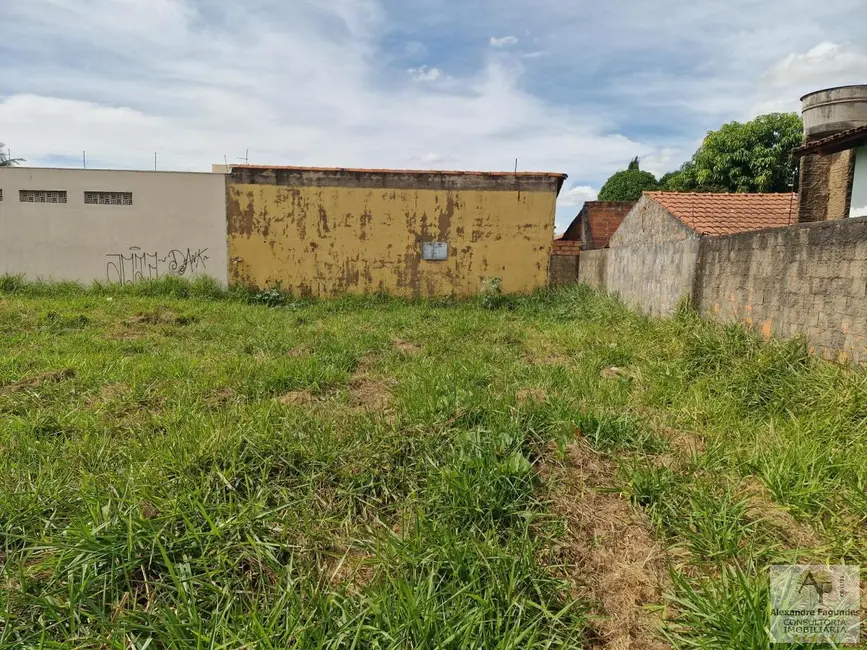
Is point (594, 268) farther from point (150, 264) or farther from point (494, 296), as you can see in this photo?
point (150, 264)

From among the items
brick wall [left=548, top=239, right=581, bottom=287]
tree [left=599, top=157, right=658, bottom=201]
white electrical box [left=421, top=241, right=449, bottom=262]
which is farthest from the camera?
tree [left=599, top=157, right=658, bottom=201]

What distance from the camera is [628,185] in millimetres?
23219

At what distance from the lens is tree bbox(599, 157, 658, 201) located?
22.8 meters

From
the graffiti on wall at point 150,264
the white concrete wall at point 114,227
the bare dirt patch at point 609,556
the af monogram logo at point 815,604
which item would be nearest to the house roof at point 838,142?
the bare dirt patch at point 609,556

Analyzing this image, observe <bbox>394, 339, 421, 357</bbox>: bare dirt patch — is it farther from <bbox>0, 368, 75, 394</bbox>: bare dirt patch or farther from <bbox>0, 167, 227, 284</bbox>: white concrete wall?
<bbox>0, 167, 227, 284</bbox>: white concrete wall

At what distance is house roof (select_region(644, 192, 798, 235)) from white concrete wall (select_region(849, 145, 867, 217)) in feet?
2.56

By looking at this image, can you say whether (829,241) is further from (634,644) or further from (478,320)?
(478,320)

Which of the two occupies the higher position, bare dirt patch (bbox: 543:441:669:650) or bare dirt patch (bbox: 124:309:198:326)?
bare dirt patch (bbox: 124:309:198:326)

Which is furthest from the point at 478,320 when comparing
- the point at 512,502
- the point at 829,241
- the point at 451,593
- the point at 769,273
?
the point at 451,593

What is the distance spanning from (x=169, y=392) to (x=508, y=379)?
3.12m

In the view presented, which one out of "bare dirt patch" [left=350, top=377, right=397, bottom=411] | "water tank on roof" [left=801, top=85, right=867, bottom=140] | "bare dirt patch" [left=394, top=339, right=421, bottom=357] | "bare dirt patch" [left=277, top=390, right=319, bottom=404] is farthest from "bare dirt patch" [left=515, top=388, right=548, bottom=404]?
"water tank on roof" [left=801, top=85, right=867, bottom=140]

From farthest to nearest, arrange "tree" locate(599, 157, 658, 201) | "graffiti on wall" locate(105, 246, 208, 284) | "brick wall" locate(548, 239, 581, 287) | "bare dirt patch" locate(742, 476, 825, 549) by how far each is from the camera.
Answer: "tree" locate(599, 157, 658, 201) < "brick wall" locate(548, 239, 581, 287) < "graffiti on wall" locate(105, 246, 208, 284) < "bare dirt patch" locate(742, 476, 825, 549)

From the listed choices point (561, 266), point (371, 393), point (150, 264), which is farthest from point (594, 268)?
point (150, 264)

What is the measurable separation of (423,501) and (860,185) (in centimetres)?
887
